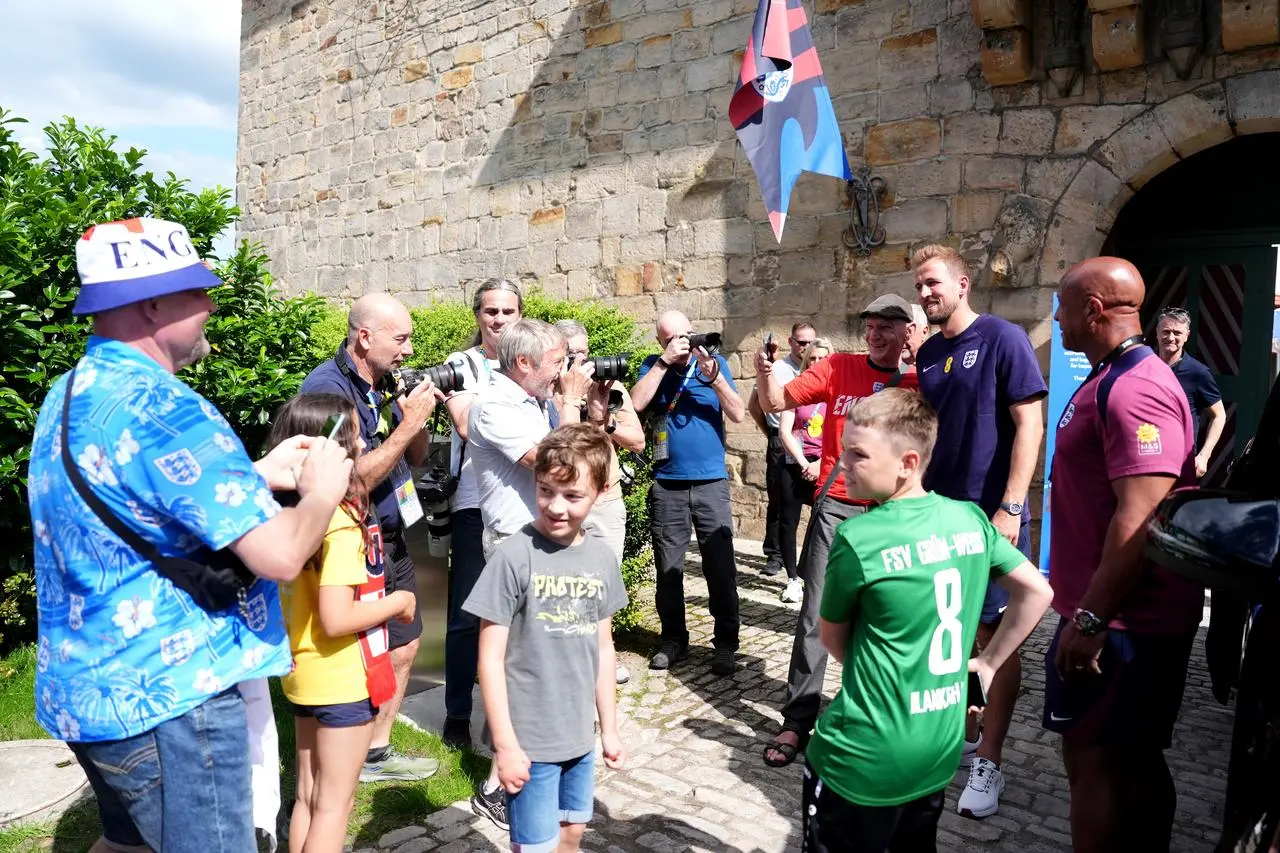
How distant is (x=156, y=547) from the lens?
5.66ft

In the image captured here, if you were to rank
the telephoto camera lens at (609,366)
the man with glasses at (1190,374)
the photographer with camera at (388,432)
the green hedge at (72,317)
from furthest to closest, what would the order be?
1. the man with glasses at (1190,374)
2. the green hedge at (72,317)
3. the telephoto camera lens at (609,366)
4. the photographer with camera at (388,432)

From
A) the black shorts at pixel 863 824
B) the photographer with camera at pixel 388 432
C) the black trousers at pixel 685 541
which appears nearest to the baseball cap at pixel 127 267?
the photographer with camera at pixel 388 432

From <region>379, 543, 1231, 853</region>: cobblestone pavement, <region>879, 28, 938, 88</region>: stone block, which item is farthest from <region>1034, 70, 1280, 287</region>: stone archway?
<region>379, 543, 1231, 853</region>: cobblestone pavement

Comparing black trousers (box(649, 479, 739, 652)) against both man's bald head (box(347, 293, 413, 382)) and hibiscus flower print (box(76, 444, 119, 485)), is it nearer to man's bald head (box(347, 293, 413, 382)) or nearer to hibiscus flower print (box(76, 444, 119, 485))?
man's bald head (box(347, 293, 413, 382))

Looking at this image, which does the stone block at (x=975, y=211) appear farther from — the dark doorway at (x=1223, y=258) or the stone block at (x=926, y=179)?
the dark doorway at (x=1223, y=258)

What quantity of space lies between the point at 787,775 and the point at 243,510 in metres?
2.63

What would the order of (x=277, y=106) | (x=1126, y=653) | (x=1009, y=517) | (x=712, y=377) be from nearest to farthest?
(x=1126, y=653)
(x=1009, y=517)
(x=712, y=377)
(x=277, y=106)

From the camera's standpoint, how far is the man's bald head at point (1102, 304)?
104 inches

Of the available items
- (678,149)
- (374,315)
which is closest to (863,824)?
(374,315)

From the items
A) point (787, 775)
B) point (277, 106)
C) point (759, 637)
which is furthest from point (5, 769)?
point (277, 106)

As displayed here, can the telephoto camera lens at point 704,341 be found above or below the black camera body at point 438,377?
above

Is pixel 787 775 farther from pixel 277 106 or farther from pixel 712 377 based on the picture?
pixel 277 106

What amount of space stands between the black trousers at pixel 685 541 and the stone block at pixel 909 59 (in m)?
4.09

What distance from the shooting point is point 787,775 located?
12.0ft
